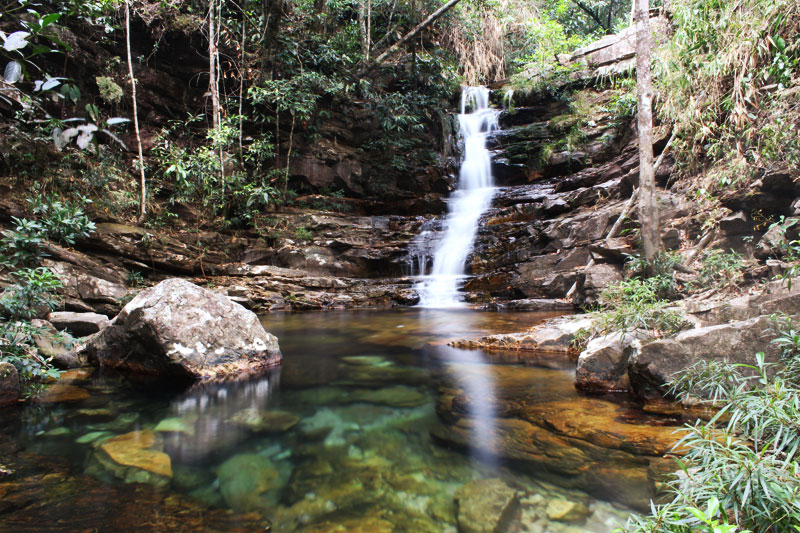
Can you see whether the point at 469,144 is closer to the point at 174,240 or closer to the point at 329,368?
the point at 174,240

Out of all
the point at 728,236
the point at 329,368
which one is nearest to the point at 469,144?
the point at 728,236

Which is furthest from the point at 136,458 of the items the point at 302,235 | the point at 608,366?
the point at 302,235

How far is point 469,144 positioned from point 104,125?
1508 cm

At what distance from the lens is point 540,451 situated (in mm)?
2410

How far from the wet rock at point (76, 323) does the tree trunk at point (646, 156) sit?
7.44m

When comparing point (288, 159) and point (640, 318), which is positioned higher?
point (288, 159)

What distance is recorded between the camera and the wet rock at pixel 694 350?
102 inches

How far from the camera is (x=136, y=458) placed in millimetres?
2398

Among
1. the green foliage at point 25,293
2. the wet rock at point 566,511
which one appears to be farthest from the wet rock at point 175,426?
the wet rock at point 566,511

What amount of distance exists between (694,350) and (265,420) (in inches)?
127

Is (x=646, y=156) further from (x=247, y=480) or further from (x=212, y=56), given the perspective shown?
(x=212, y=56)

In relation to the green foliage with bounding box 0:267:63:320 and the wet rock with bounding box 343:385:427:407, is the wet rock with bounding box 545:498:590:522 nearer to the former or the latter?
the wet rock with bounding box 343:385:427:407

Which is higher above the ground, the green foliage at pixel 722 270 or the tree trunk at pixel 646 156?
the tree trunk at pixel 646 156

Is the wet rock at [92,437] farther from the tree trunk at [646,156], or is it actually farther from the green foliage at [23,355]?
the tree trunk at [646,156]
